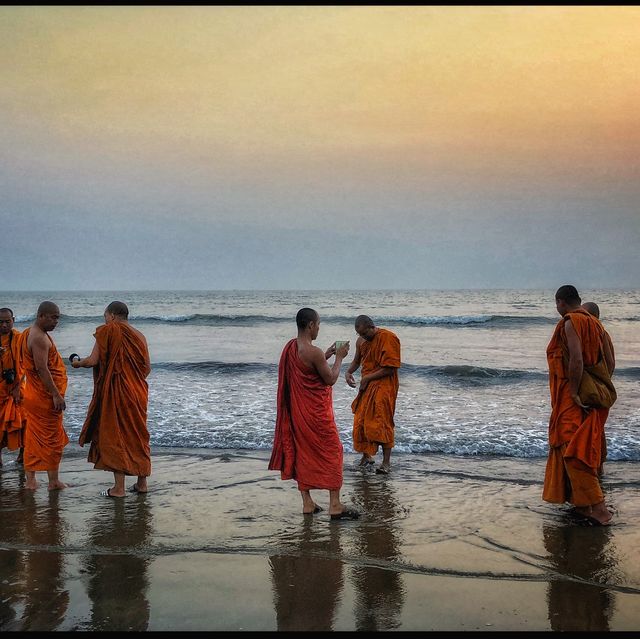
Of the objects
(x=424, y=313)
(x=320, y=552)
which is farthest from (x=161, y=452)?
(x=424, y=313)

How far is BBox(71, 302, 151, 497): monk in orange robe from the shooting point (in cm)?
679

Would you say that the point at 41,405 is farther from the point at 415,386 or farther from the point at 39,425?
the point at 415,386

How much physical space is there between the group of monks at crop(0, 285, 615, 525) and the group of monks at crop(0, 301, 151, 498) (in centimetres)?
1

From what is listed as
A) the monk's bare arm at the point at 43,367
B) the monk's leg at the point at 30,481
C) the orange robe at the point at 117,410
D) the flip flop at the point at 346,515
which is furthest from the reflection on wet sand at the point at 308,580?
the monk's leg at the point at 30,481

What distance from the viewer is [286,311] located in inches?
1836

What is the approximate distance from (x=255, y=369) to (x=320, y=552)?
1403 centimetres

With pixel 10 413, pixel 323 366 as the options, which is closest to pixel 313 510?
pixel 323 366

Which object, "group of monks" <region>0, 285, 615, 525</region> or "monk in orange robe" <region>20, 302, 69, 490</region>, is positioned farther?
"monk in orange robe" <region>20, 302, 69, 490</region>

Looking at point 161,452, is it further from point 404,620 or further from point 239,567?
point 404,620

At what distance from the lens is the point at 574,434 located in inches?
230

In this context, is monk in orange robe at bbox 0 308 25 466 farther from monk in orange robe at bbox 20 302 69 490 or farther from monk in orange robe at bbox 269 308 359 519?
monk in orange robe at bbox 269 308 359 519

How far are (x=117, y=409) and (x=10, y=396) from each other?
2.27 metres

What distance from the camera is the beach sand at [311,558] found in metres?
3.91

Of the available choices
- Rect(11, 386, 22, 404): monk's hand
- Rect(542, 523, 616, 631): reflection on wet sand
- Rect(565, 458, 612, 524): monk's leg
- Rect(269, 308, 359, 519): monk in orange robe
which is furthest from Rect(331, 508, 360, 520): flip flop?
Rect(11, 386, 22, 404): monk's hand
